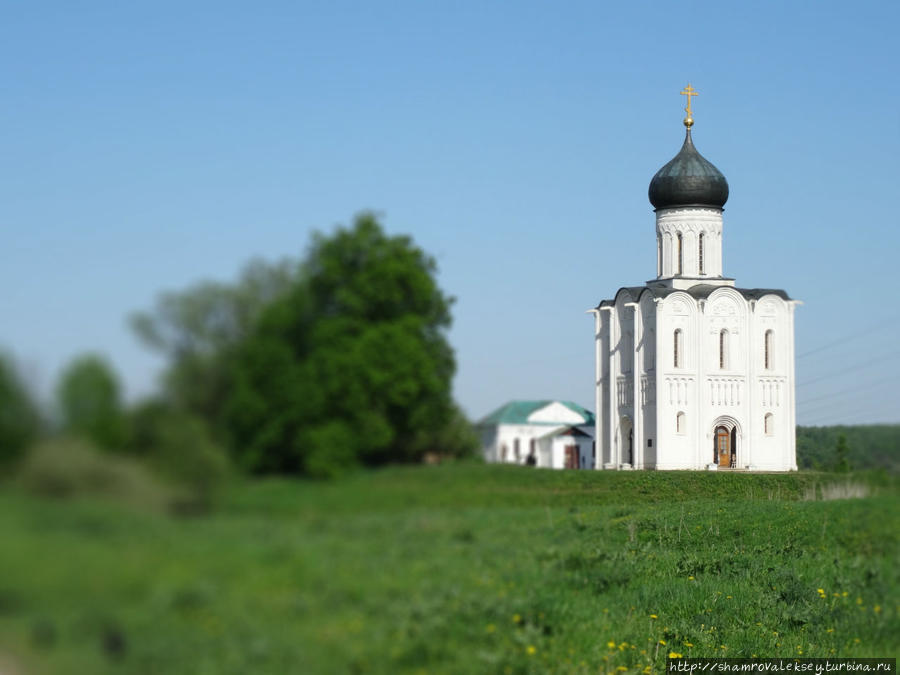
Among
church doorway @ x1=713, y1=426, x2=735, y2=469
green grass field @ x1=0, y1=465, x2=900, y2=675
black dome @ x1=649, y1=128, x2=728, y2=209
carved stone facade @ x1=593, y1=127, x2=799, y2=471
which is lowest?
green grass field @ x1=0, y1=465, x2=900, y2=675

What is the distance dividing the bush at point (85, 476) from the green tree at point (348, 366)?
60 centimetres

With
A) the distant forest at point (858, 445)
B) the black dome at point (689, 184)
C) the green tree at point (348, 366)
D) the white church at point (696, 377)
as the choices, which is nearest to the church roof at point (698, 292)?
the white church at point (696, 377)

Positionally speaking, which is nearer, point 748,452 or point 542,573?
point 542,573

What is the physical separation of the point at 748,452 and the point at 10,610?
2582 centimetres

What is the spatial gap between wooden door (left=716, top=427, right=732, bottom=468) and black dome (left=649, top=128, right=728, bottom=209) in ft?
34.1

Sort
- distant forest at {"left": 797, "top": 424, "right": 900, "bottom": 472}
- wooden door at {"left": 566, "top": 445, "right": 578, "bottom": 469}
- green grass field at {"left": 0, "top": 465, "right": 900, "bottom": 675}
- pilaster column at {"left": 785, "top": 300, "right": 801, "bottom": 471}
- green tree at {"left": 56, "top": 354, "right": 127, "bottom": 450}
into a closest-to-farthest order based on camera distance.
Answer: green grass field at {"left": 0, "top": 465, "right": 900, "bottom": 675}
green tree at {"left": 56, "top": 354, "right": 127, "bottom": 450}
distant forest at {"left": 797, "top": 424, "right": 900, "bottom": 472}
wooden door at {"left": 566, "top": 445, "right": 578, "bottom": 469}
pilaster column at {"left": 785, "top": 300, "right": 801, "bottom": 471}

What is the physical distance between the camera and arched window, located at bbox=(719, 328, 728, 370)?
3136 centimetres

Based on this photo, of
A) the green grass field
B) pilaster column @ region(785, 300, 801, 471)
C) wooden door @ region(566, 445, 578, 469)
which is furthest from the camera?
pilaster column @ region(785, 300, 801, 471)

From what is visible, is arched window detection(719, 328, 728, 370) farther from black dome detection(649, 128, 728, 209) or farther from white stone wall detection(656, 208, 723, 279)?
black dome detection(649, 128, 728, 209)

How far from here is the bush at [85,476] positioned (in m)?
5.82

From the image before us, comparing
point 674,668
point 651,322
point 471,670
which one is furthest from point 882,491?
point 651,322

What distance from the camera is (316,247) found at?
7.35 m

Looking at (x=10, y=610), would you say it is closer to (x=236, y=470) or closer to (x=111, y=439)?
(x=111, y=439)

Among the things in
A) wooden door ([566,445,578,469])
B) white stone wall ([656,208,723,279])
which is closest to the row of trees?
wooden door ([566,445,578,469])
